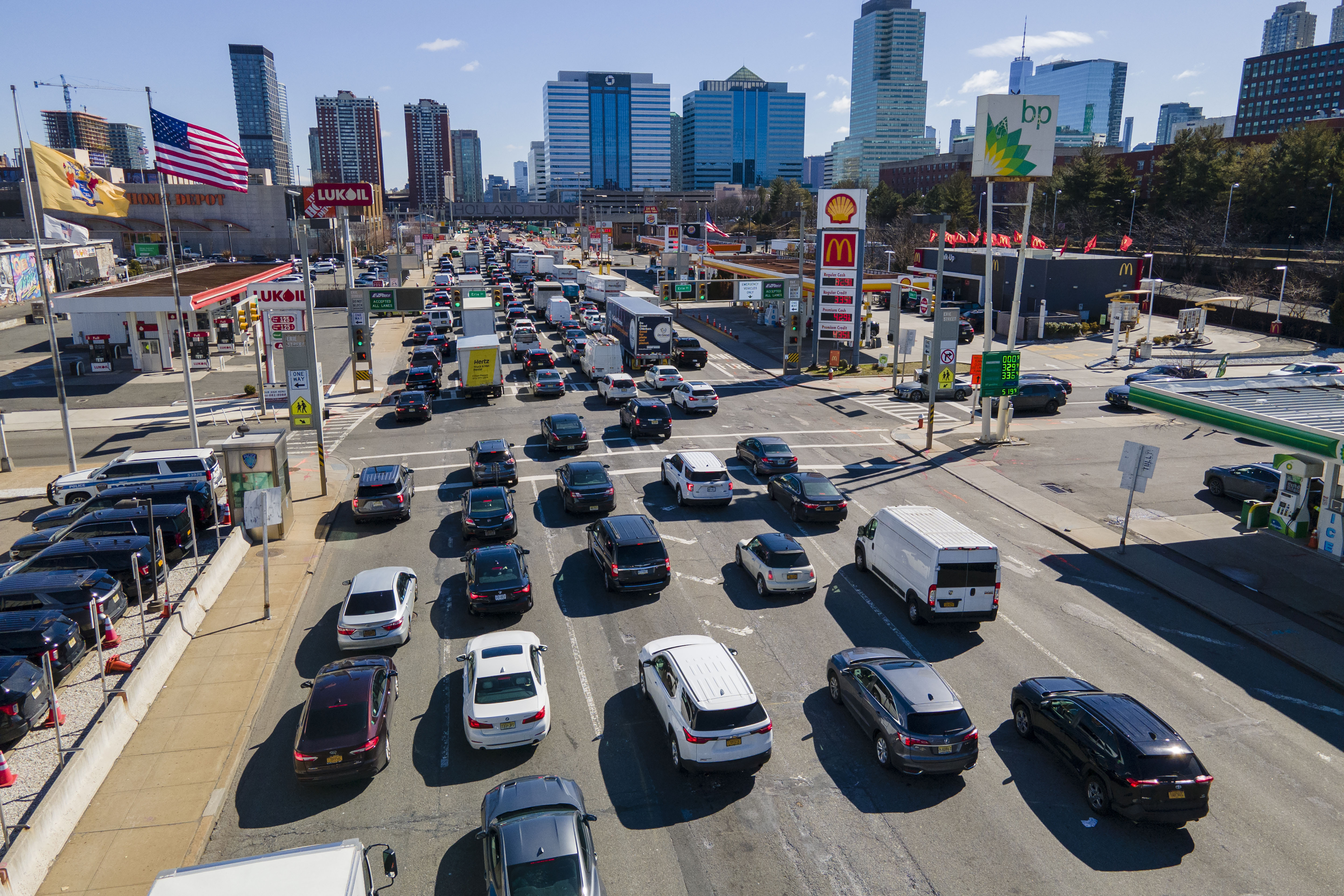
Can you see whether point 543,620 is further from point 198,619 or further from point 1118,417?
point 1118,417

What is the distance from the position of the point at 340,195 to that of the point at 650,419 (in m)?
21.9

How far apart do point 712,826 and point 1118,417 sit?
37.6 metres

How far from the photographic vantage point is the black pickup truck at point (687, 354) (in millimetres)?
56062

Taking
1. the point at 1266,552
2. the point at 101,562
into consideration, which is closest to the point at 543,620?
the point at 101,562

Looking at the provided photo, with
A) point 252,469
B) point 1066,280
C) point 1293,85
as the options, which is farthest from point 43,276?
point 1293,85

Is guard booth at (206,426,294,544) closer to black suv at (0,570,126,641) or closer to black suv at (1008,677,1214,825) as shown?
black suv at (0,570,126,641)

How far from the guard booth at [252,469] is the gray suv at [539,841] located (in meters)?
17.1

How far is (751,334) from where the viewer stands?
7275 centimetres

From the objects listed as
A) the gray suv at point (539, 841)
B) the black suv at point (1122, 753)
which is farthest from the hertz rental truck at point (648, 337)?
the gray suv at point (539, 841)

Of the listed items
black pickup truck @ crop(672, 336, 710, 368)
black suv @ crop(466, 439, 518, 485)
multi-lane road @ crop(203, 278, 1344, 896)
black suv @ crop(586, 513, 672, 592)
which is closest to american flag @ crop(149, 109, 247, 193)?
black suv @ crop(466, 439, 518, 485)

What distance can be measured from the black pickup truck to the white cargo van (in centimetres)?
3591

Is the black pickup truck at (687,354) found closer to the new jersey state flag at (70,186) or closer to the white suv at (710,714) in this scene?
the new jersey state flag at (70,186)

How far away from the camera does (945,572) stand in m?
19.6

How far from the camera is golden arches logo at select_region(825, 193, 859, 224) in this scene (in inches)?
2094
